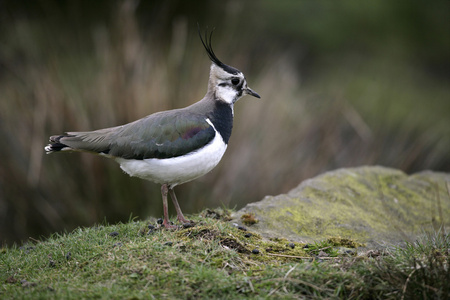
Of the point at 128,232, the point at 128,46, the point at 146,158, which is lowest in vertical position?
the point at 128,232

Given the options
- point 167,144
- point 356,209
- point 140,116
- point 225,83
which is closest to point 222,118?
point 225,83

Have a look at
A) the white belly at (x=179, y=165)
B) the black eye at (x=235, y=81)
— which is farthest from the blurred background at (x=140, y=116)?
the black eye at (x=235, y=81)

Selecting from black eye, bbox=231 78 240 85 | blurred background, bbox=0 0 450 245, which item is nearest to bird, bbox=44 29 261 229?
black eye, bbox=231 78 240 85

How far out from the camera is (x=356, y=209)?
229 inches

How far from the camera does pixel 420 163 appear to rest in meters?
8.95

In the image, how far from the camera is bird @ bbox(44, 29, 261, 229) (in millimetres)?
5012

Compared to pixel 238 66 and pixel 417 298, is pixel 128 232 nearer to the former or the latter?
pixel 417 298

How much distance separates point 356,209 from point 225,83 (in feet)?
6.25

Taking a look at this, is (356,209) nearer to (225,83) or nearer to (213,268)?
(225,83)

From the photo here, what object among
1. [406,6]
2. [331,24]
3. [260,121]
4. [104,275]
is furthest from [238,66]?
[406,6]

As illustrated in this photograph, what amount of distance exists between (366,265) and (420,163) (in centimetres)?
580

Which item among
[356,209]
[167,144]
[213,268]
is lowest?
[356,209]

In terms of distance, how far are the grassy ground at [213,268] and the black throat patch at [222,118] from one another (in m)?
0.96

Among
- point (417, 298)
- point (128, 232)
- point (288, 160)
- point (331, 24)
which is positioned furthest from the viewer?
point (331, 24)
